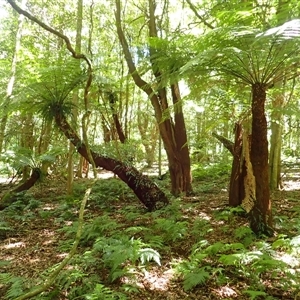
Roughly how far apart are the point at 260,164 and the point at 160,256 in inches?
64.1

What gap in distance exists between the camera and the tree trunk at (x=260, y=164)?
341 centimetres

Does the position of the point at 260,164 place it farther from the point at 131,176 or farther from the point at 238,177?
the point at 131,176

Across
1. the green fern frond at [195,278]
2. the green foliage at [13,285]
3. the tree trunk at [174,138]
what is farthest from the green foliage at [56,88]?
the green fern frond at [195,278]

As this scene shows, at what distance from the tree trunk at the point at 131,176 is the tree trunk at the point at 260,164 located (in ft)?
6.45

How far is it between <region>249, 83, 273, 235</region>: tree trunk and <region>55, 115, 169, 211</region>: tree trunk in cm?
197

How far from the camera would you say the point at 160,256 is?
3039 millimetres

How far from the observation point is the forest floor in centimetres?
252

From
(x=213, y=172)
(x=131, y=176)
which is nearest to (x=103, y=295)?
(x=131, y=176)

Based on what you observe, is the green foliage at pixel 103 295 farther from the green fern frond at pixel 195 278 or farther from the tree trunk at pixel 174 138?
the tree trunk at pixel 174 138

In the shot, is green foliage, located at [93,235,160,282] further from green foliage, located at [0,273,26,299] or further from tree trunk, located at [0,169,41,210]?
tree trunk, located at [0,169,41,210]

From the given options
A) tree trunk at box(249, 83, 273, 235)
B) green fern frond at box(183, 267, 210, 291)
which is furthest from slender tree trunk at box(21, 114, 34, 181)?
green fern frond at box(183, 267, 210, 291)

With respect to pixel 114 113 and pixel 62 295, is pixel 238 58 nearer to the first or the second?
pixel 62 295

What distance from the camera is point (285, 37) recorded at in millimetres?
2619

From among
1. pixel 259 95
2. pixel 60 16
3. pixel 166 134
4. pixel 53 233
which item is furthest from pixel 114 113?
pixel 259 95
